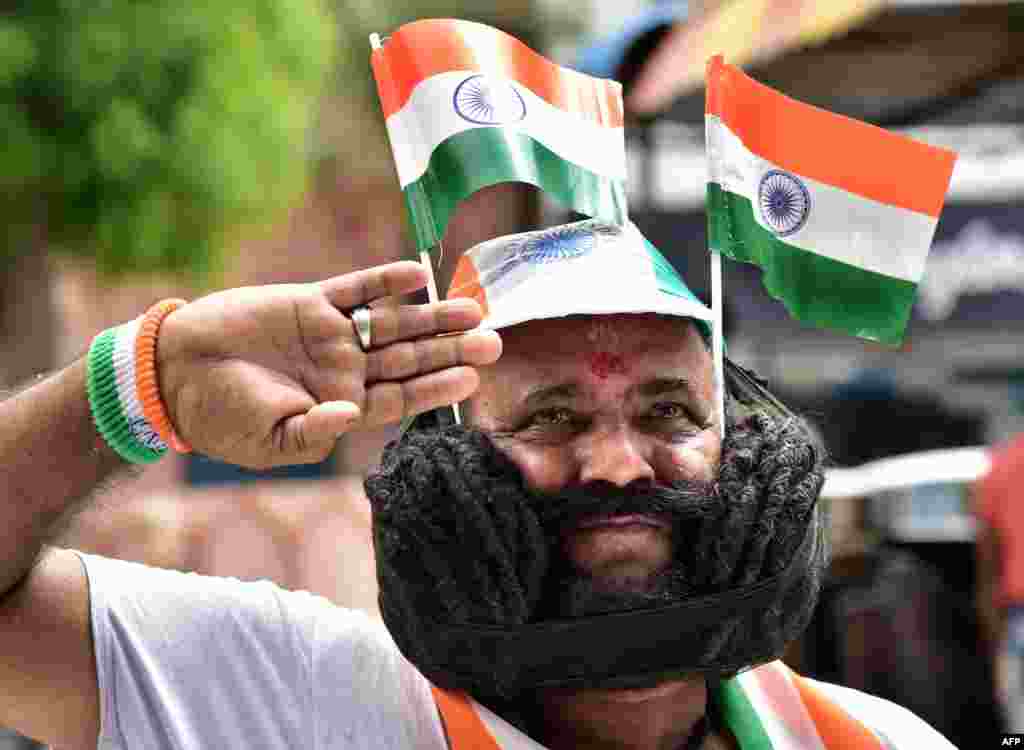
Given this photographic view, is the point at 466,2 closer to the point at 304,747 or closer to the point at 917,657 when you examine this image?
the point at 917,657

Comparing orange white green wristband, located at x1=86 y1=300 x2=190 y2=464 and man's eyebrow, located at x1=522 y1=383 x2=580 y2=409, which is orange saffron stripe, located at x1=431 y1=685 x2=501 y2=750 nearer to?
man's eyebrow, located at x1=522 y1=383 x2=580 y2=409

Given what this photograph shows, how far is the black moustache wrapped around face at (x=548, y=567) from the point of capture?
242cm

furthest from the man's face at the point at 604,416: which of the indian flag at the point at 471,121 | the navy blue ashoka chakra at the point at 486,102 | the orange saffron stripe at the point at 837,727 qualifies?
the orange saffron stripe at the point at 837,727

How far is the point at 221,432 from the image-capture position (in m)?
2.18

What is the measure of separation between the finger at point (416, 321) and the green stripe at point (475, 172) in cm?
36

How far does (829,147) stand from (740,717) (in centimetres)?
89

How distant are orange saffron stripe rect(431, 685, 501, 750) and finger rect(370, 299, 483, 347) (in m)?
0.63

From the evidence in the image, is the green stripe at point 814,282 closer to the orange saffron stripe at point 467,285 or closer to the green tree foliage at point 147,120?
the orange saffron stripe at point 467,285

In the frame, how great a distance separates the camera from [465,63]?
256 centimetres

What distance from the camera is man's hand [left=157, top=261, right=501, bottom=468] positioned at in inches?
85.5

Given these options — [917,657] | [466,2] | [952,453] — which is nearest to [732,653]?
[917,657]

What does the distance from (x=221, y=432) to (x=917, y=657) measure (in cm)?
319

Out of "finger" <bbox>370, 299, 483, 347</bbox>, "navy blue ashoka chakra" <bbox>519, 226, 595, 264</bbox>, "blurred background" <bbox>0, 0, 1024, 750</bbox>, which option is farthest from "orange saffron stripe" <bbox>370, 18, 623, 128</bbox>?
"blurred background" <bbox>0, 0, 1024, 750</bbox>

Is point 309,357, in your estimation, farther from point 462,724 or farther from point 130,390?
point 462,724
